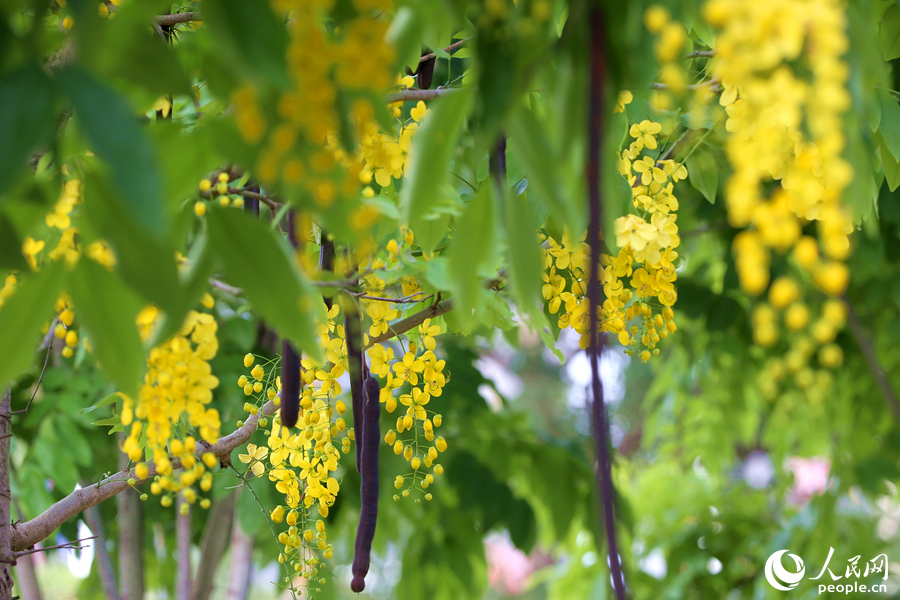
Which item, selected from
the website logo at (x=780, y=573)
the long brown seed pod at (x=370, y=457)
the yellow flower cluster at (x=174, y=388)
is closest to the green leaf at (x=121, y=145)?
the yellow flower cluster at (x=174, y=388)

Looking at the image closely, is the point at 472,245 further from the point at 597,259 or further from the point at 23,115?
the point at 23,115

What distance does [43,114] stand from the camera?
0.35 metres

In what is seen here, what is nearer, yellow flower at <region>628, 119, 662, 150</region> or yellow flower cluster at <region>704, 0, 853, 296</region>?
yellow flower cluster at <region>704, 0, 853, 296</region>

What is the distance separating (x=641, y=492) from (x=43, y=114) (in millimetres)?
2911

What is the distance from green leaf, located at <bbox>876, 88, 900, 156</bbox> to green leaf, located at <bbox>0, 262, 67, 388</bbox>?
3.09ft

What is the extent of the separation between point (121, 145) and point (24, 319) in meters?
0.18

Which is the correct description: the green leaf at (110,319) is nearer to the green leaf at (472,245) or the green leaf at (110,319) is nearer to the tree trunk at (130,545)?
the green leaf at (472,245)

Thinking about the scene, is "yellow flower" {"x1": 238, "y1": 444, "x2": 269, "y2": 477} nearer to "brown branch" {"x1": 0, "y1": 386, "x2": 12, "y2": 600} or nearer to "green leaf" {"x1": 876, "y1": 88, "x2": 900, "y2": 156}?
"brown branch" {"x1": 0, "y1": 386, "x2": 12, "y2": 600}

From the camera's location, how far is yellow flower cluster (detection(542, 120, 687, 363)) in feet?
2.89

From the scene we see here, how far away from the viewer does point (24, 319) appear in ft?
1.46

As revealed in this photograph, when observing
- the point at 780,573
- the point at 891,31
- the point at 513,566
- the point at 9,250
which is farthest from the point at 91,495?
the point at 513,566

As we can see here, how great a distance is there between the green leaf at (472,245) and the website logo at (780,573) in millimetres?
2042

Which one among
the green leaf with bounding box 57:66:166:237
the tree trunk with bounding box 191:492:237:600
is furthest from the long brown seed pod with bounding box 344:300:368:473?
the tree trunk with bounding box 191:492:237:600

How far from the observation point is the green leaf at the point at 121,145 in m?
0.32
